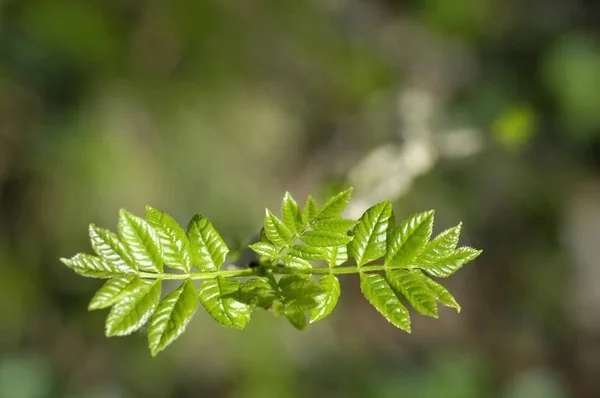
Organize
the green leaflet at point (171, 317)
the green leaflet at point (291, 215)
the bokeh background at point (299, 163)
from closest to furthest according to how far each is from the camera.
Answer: the green leaflet at point (171, 317) < the green leaflet at point (291, 215) < the bokeh background at point (299, 163)

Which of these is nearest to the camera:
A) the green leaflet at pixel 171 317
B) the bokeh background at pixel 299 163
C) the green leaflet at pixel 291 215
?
the green leaflet at pixel 171 317

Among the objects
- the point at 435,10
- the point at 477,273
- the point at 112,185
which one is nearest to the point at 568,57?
the point at 435,10

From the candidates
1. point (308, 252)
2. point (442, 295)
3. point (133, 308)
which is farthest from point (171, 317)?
point (442, 295)

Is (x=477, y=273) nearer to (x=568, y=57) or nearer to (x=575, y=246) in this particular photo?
(x=575, y=246)

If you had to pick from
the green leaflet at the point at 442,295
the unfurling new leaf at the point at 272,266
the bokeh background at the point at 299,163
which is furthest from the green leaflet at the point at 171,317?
the bokeh background at the point at 299,163

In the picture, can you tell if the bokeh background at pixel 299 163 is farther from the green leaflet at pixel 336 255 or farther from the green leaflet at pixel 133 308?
the green leaflet at pixel 133 308

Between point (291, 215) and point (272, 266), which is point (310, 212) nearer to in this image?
point (291, 215)

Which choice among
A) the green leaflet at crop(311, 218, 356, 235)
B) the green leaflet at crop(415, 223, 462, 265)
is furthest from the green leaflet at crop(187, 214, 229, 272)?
the green leaflet at crop(415, 223, 462, 265)
